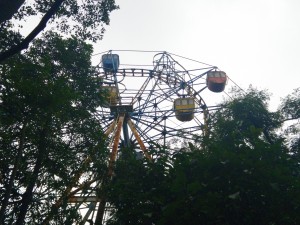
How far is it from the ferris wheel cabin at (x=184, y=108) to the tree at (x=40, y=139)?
1039 centimetres

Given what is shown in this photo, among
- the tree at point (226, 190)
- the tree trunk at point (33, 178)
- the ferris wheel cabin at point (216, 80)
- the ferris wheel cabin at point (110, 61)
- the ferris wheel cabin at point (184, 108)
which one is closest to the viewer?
the tree at point (226, 190)

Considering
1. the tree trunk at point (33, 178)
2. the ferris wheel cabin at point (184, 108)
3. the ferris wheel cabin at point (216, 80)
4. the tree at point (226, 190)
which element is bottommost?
the tree at point (226, 190)

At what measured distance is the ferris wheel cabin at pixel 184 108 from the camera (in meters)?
20.3

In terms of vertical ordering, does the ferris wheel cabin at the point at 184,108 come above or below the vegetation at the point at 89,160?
above

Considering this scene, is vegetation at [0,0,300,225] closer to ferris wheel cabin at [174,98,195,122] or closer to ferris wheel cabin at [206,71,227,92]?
ferris wheel cabin at [174,98,195,122]

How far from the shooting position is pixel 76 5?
851 centimetres

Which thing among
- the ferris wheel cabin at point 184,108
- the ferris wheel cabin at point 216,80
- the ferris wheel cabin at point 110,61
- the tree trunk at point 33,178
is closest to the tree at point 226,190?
the tree trunk at point 33,178

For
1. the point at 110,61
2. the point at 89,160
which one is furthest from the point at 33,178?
the point at 110,61

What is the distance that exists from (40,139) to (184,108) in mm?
12557

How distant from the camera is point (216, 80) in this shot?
23.2m

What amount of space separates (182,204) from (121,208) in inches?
70.8

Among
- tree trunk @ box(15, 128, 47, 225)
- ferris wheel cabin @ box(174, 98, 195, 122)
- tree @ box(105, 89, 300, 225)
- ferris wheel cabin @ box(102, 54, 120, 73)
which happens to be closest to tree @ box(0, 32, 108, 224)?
tree trunk @ box(15, 128, 47, 225)

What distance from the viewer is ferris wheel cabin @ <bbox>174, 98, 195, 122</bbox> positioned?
20297 mm

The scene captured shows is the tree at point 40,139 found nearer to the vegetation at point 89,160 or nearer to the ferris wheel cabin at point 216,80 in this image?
the vegetation at point 89,160
